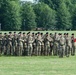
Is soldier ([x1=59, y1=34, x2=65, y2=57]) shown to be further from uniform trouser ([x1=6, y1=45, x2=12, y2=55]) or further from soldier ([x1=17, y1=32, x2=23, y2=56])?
uniform trouser ([x1=6, y1=45, x2=12, y2=55])

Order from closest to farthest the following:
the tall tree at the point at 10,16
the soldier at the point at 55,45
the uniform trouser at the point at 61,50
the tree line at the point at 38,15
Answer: the uniform trouser at the point at 61,50, the soldier at the point at 55,45, the tall tree at the point at 10,16, the tree line at the point at 38,15

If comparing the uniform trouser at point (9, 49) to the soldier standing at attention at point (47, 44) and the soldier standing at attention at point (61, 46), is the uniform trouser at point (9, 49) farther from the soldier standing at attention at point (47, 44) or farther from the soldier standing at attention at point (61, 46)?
the soldier standing at attention at point (61, 46)

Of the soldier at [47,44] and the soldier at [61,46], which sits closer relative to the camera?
the soldier at [61,46]

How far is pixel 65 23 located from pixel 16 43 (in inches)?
3408

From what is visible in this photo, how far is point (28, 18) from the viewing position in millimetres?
106188

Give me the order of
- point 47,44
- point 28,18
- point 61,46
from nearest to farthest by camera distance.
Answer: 1. point 61,46
2. point 47,44
3. point 28,18

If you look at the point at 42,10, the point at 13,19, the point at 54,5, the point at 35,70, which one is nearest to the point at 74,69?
the point at 35,70

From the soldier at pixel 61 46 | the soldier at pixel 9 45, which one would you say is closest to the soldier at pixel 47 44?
the soldier at pixel 61 46

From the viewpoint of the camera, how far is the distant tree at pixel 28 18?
10325cm

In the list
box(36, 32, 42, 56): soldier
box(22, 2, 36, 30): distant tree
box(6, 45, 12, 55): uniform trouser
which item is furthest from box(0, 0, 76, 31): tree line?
Result: box(36, 32, 42, 56): soldier

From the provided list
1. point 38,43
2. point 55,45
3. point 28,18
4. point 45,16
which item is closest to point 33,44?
point 38,43

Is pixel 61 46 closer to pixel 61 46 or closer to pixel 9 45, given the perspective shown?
pixel 61 46

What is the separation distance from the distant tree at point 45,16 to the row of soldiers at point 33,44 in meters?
80.5

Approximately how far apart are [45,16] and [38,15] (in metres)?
2.10
